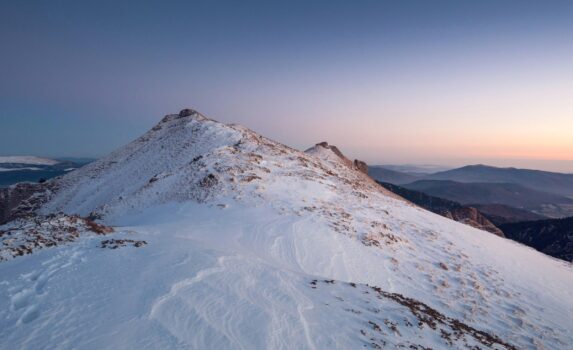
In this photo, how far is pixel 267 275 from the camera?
1188cm

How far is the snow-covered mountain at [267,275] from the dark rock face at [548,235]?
46.9 meters

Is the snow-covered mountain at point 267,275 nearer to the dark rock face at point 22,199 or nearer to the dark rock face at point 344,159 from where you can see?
the dark rock face at point 22,199

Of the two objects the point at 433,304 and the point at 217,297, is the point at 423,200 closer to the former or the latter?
the point at 433,304

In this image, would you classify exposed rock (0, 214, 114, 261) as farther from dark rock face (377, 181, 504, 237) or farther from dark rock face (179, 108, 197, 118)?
dark rock face (377, 181, 504, 237)

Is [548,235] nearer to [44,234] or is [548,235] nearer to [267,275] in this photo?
[267,275]

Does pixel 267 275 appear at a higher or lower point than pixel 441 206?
higher

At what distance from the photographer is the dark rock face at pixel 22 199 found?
3953 cm

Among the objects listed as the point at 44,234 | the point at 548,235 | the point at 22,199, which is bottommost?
the point at 548,235

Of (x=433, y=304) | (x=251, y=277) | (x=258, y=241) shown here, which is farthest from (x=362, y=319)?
(x=258, y=241)

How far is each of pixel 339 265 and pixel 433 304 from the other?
15.5 ft

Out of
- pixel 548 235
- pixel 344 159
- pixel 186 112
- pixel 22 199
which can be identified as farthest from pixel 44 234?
pixel 548 235

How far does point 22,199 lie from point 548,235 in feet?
323

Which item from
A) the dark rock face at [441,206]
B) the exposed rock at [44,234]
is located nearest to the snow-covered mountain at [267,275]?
the exposed rock at [44,234]

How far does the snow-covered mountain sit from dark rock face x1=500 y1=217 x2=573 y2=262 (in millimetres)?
46894
